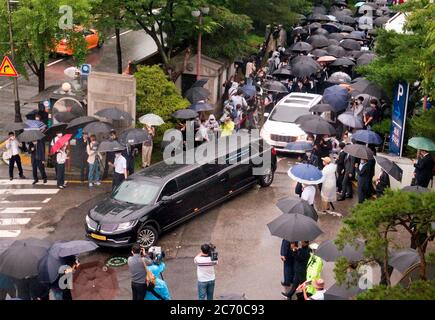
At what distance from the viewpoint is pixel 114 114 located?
836 inches

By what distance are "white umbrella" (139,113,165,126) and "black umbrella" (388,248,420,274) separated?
11538 mm

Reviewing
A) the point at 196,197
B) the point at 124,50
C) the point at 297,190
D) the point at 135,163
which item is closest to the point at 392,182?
the point at 297,190

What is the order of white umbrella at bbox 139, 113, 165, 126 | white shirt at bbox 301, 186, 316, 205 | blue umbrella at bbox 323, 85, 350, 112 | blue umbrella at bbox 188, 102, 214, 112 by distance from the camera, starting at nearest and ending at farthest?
white shirt at bbox 301, 186, 316, 205 → white umbrella at bbox 139, 113, 165, 126 → blue umbrella at bbox 188, 102, 214, 112 → blue umbrella at bbox 323, 85, 350, 112

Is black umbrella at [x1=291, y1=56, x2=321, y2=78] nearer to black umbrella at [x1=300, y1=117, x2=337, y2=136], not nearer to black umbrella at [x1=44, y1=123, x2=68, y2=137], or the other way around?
black umbrella at [x1=300, y1=117, x2=337, y2=136]

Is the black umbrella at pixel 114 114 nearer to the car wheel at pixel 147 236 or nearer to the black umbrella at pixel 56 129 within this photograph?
the black umbrella at pixel 56 129

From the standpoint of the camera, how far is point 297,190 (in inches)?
698

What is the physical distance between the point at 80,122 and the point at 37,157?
5.49 feet

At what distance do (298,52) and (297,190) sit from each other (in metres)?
18.9

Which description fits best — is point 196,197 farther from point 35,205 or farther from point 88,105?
point 88,105

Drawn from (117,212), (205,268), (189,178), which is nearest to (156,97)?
(189,178)

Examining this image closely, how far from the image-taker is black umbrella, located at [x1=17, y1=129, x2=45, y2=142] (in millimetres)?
19844

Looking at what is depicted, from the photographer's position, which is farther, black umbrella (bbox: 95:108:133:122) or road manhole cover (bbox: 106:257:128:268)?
black umbrella (bbox: 95:108:133:122)

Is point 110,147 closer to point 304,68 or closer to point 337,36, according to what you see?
point 304,68

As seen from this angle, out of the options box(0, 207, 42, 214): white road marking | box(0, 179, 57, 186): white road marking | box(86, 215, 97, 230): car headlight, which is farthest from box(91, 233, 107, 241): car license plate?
box(0, 179, 57, 186): white road marking
